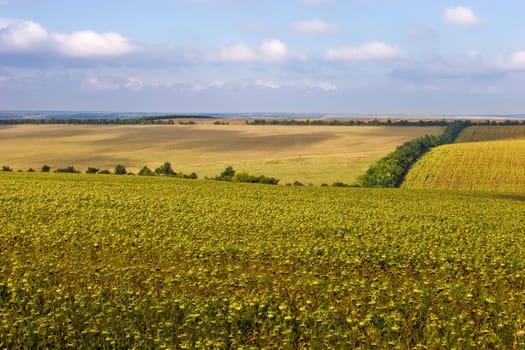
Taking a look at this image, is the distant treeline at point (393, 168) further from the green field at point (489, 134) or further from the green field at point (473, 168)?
the green field at point (489, 134)

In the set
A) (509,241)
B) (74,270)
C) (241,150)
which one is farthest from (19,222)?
(241,150)

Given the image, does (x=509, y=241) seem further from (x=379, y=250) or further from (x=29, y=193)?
(x=29, y=193)

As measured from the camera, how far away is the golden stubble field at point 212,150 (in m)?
101

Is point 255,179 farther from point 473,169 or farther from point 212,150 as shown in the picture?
point 212,150

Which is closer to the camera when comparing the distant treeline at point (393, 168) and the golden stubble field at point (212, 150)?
the distant treeline at point (393, 168)

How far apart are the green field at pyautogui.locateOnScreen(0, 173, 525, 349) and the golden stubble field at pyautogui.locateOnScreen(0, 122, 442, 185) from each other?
2250 inches

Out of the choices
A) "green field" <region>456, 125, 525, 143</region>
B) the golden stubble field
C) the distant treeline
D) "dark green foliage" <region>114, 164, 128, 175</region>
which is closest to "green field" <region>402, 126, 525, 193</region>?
the distant treeline

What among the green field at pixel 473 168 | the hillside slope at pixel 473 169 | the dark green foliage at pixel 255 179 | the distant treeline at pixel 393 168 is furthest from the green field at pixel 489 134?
the dark green foliage at pixel 255 179

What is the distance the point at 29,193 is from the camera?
1362 inches

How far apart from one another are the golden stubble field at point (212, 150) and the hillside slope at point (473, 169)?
37.1 feet

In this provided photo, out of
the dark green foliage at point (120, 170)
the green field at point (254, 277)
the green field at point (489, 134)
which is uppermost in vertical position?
the green field at point (489, 134)

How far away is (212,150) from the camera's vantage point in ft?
440

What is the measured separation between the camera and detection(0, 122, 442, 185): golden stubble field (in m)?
101

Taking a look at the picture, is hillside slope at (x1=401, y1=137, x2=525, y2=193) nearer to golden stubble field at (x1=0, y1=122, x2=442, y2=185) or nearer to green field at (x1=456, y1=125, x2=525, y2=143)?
golden stubble field at (x1=0, y1=122, x2=442, y2=185)
